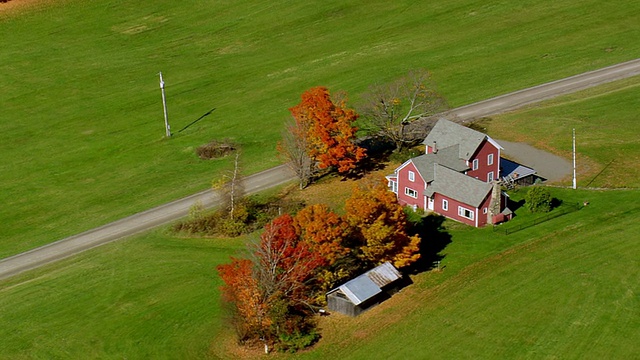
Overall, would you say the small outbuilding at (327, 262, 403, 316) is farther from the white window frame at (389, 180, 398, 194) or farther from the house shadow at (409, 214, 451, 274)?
the white window frame at (389, 180, 398, 194)

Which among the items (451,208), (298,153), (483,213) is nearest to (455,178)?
(451,208)

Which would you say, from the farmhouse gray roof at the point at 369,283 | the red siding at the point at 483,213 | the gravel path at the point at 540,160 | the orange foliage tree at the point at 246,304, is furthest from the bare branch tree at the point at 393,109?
the orange foliage tree at the point at 246,304

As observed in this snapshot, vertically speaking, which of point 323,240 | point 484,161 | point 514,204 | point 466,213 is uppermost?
point 323,240

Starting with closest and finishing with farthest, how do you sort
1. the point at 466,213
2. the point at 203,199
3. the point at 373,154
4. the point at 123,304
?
1. the point at 123,304
2. the point at 466,213
3. the point at 203,199
4. the point at 373,154

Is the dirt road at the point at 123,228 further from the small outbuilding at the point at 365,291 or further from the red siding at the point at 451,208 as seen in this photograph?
the small outbuilding at the point at 365,291

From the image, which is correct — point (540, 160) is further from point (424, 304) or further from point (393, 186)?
point (424, 304)

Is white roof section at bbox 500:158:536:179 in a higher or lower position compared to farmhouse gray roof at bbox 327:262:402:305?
higher

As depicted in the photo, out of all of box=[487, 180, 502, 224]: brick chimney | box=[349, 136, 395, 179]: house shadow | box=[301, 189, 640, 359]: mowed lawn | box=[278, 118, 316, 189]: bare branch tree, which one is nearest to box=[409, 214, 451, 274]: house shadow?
box=[301, 189, 640, 359]: mowed lawn
